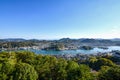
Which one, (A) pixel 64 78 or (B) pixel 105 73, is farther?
(B) pixel 105 73

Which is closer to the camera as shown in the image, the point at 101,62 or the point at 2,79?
the point at 2,79

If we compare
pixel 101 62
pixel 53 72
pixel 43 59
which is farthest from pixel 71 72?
pixel 101 62

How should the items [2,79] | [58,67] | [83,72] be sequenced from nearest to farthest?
[2,79]
[83,72]
[58,67]

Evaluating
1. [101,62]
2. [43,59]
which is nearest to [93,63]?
[101,62]

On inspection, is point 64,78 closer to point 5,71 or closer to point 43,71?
point 43,71

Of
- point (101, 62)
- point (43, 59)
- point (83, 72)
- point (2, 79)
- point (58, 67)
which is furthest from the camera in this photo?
point (101, 62)

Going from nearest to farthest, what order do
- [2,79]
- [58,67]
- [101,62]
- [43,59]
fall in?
[2,79], [58,67], [43,59], [101,62]

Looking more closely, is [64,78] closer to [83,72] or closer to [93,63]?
[83,72]

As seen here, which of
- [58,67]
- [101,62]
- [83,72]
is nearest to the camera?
[83,72]
